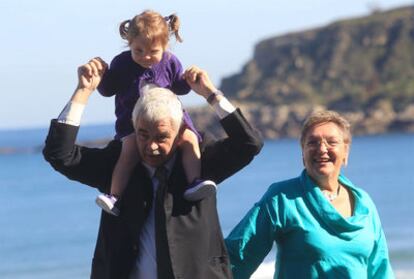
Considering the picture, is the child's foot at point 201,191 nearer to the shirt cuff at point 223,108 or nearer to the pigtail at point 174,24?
the shirt cuff at point 223,108

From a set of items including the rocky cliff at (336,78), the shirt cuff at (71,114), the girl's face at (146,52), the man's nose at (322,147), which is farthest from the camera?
the rocky cliff at (336,78)

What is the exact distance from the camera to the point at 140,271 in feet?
14.7

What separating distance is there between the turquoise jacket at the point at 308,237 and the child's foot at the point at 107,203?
27.6 inches

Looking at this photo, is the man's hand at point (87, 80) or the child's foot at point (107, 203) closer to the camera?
the child's foot at point (107, 203)

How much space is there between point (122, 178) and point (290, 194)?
0.83 metres

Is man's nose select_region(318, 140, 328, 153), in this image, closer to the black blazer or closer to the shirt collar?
the black blazer

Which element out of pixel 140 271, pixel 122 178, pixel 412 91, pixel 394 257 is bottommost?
pixel 394 257

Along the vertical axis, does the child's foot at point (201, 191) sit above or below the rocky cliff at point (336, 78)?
below

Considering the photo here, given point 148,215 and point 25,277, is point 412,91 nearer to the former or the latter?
point 25,277

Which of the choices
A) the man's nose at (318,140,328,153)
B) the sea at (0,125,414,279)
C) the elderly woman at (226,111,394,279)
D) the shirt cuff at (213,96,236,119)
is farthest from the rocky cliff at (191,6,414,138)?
the shirt cuff at (213,96,236,119)

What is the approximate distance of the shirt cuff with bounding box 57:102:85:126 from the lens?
453 cm

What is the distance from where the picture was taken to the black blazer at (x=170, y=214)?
4.45 metres

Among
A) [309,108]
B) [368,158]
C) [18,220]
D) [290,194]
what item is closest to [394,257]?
[290,194]

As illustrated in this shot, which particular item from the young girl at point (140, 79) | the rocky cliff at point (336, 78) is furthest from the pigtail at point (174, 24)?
the rocky cliff at point (336, 78)
